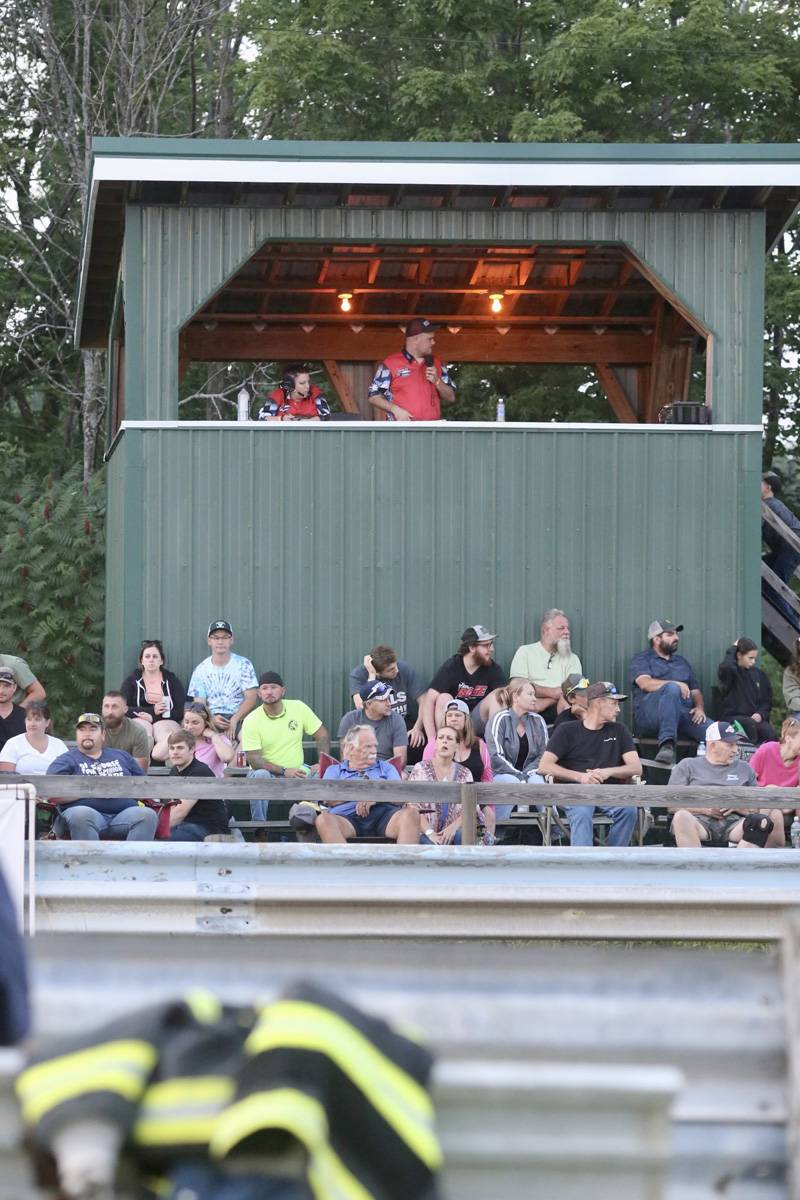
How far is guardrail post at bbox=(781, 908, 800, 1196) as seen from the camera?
268 centimetres

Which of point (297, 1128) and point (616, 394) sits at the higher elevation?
point (616, 394)

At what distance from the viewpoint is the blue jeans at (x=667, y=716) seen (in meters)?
12.1

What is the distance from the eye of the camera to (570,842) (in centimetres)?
1065

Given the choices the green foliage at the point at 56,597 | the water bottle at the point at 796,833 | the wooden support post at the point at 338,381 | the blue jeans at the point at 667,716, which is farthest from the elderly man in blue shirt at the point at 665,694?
the green foliage at the point at 56,597

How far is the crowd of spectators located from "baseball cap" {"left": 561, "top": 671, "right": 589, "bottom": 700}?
20mm

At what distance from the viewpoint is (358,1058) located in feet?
7.27

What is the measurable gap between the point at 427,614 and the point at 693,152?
12.3ft

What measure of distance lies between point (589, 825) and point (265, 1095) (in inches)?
326

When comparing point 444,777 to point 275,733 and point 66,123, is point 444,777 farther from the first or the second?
point 66,123

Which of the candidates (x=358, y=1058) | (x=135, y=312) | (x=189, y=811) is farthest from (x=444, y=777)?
(x=358, y=1058)

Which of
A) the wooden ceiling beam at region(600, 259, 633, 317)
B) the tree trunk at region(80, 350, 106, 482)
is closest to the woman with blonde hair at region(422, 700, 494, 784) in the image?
the wooden ceiling beam at region(600, 259, 633, 317)

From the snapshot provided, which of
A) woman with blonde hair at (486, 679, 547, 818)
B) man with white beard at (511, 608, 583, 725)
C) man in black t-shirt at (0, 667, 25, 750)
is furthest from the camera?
man with white beard at (511, 608, 583, 725)

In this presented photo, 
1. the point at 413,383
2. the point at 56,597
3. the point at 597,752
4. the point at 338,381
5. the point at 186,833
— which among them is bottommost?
the point at 186,833

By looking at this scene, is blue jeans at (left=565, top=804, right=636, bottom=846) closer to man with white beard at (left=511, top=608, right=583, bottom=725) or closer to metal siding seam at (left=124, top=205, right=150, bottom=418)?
man with white beard at (left=511, top=608, right=583, bottom=725)
